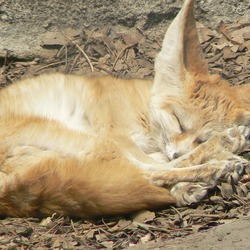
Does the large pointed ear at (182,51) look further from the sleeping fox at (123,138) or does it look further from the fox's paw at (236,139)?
the fox's paw at (236,139)

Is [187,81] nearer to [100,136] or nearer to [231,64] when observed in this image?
[100,136]

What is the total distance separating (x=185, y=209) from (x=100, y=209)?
0.61 meters

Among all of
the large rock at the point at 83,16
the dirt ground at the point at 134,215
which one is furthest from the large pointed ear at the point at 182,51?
the large rock at the point at 83,16

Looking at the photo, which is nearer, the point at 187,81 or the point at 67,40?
the point at 187,81

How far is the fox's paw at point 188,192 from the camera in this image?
167 inches

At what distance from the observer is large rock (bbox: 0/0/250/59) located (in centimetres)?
636

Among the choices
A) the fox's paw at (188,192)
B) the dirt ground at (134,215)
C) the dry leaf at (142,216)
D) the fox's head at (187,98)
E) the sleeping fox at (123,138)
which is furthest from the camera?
the fox's head at (187,98)

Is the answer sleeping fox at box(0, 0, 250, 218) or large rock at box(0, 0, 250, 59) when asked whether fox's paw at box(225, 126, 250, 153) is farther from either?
large rock at box(0, 0, 250, 59)

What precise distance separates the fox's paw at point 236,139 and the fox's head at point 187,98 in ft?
0.18

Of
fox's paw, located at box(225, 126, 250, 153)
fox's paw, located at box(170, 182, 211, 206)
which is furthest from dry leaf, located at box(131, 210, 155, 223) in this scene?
fox's paw, located at box(225, 126, 250, 153)

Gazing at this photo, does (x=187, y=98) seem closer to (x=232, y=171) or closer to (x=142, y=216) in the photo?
(x=232, y=171)

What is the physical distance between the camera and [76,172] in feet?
12.9

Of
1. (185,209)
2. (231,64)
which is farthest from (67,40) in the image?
(185,209)

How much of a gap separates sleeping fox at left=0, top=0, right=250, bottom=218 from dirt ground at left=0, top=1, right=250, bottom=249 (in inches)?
3.6
